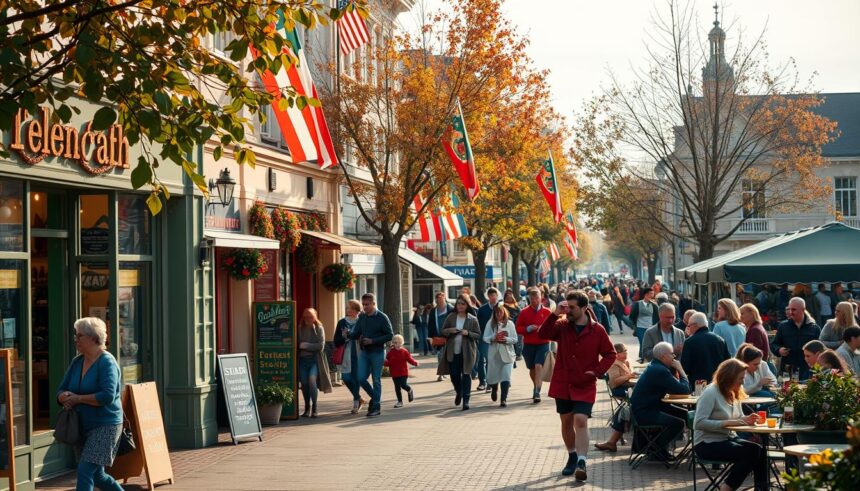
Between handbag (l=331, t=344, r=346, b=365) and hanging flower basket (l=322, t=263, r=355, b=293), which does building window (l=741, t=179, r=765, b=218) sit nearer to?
hanging flower basket (l=322, t=263, r=355, b=293)

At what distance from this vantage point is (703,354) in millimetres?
13328

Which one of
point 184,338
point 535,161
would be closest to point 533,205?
point 535,161

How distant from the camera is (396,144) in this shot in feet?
81.2

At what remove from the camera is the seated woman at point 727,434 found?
980 centimetres

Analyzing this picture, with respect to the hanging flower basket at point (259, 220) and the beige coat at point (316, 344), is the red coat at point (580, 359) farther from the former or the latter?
the hanging flower basket at point (259, 220)

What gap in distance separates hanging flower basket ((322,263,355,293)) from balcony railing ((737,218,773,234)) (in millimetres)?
49702

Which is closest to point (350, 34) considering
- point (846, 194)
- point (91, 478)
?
point (91, 478)

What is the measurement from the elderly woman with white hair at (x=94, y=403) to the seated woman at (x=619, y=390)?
6.15m

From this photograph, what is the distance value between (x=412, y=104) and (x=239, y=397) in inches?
437

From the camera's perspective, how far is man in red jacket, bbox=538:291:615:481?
11945mm

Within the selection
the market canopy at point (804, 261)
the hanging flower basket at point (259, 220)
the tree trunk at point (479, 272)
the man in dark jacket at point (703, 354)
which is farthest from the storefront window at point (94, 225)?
the tree trunk at point (479, 272)

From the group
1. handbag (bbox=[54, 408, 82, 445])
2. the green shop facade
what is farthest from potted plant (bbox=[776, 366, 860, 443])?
the green shop facade

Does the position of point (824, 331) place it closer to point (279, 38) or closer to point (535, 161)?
point (279, 38)

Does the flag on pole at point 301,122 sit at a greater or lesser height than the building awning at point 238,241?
greater
